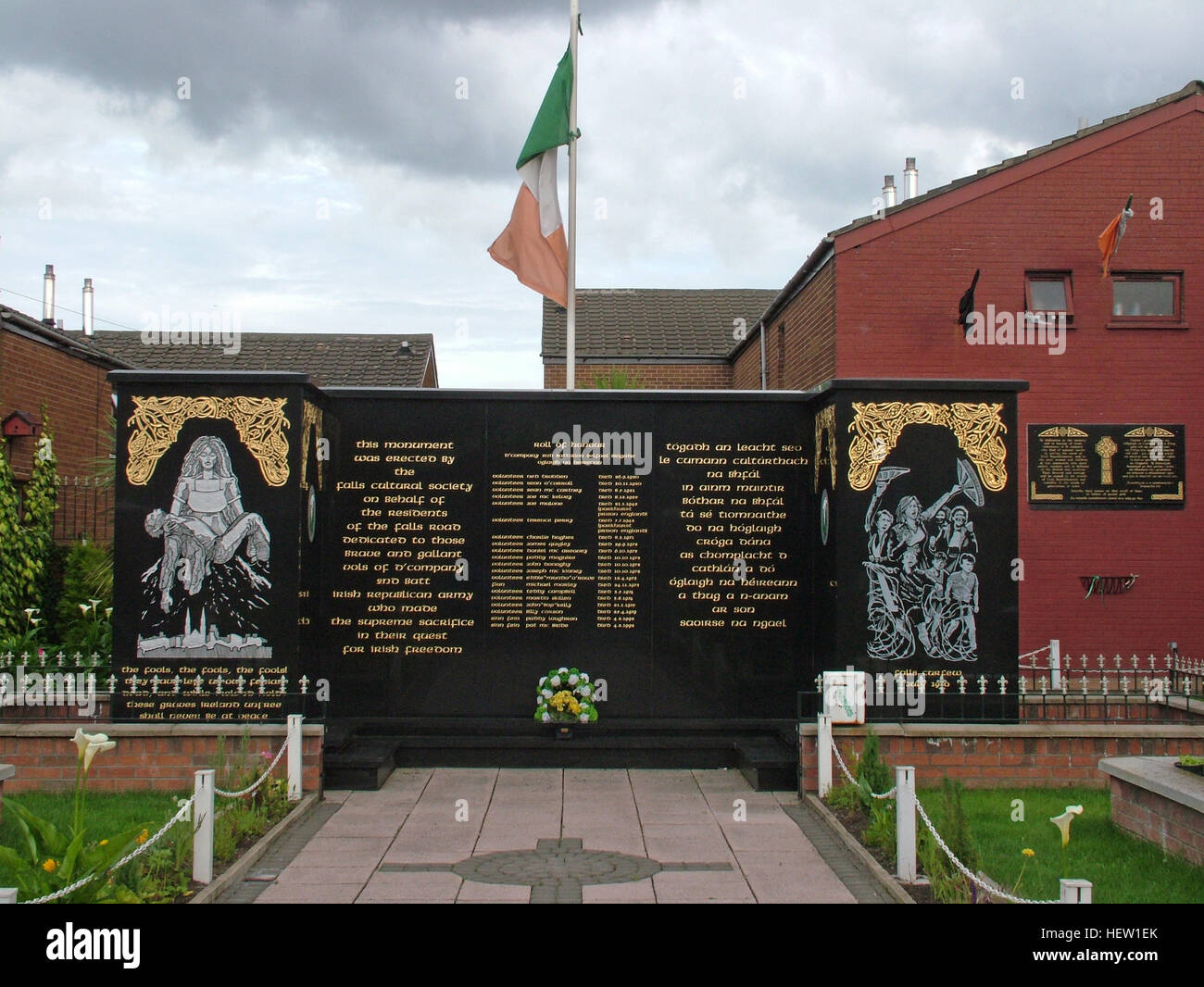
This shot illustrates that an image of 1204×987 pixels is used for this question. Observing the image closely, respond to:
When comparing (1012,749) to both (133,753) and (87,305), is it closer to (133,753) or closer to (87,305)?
(133,753)

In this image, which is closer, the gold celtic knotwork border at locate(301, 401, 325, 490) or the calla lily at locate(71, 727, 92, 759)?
the calla lily at locate(71, 727, 92, 759)

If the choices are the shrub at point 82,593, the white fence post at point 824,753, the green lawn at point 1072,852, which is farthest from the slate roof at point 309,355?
the green lawn at point 1072,852

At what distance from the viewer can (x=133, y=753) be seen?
1062 cm

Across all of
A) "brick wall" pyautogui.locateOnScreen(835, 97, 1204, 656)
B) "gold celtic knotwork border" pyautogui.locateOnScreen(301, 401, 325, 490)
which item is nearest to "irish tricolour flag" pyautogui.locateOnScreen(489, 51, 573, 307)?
"gold celtic knotwork border" pyautogui.locateOnScreen(301, 401, 325, 490)

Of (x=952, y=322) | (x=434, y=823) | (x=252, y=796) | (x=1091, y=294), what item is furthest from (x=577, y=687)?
(x=1091, y=294)

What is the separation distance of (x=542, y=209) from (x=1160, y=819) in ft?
29.6

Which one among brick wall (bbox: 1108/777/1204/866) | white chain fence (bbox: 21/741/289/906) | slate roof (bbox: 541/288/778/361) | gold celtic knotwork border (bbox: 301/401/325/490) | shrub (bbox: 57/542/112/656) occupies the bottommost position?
brick wall (bbox: 1108/777/1204/866)

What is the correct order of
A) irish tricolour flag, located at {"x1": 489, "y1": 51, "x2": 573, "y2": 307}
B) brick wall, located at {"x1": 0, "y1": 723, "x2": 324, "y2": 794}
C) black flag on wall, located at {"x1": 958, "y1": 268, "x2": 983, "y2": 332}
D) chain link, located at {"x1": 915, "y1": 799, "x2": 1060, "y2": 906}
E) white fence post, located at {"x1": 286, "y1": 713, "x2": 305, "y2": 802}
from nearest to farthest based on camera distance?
1. chain link, located at {"x1": 915, "y1": 799, "x2": 1060, "y2": 906}
2. white fence post, located at {"x1": 286, "y1": 713, "x2": 305, "y2": 802}
3. brick wall, located at {"x1": 0, "y1": 723, "x2": 324, "y2": 794}
4. irish tricolour flag, located at {"x1": 489, "y1": 51, "x2": 573, "y2": 307}
5. black flag on wall, located at {"x1": 958, "y1": 268, "x2": 983, "y2": 332}

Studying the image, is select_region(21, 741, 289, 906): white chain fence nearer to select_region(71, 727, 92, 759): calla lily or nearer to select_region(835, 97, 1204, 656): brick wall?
select_region(71, 727, 92, 759): calla lily

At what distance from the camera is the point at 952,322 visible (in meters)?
16.3

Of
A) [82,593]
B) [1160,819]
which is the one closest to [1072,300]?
[1160,819]

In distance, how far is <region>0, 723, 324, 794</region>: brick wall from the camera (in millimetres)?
10555

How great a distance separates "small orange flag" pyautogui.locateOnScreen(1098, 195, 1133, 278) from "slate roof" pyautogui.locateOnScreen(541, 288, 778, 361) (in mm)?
11056
